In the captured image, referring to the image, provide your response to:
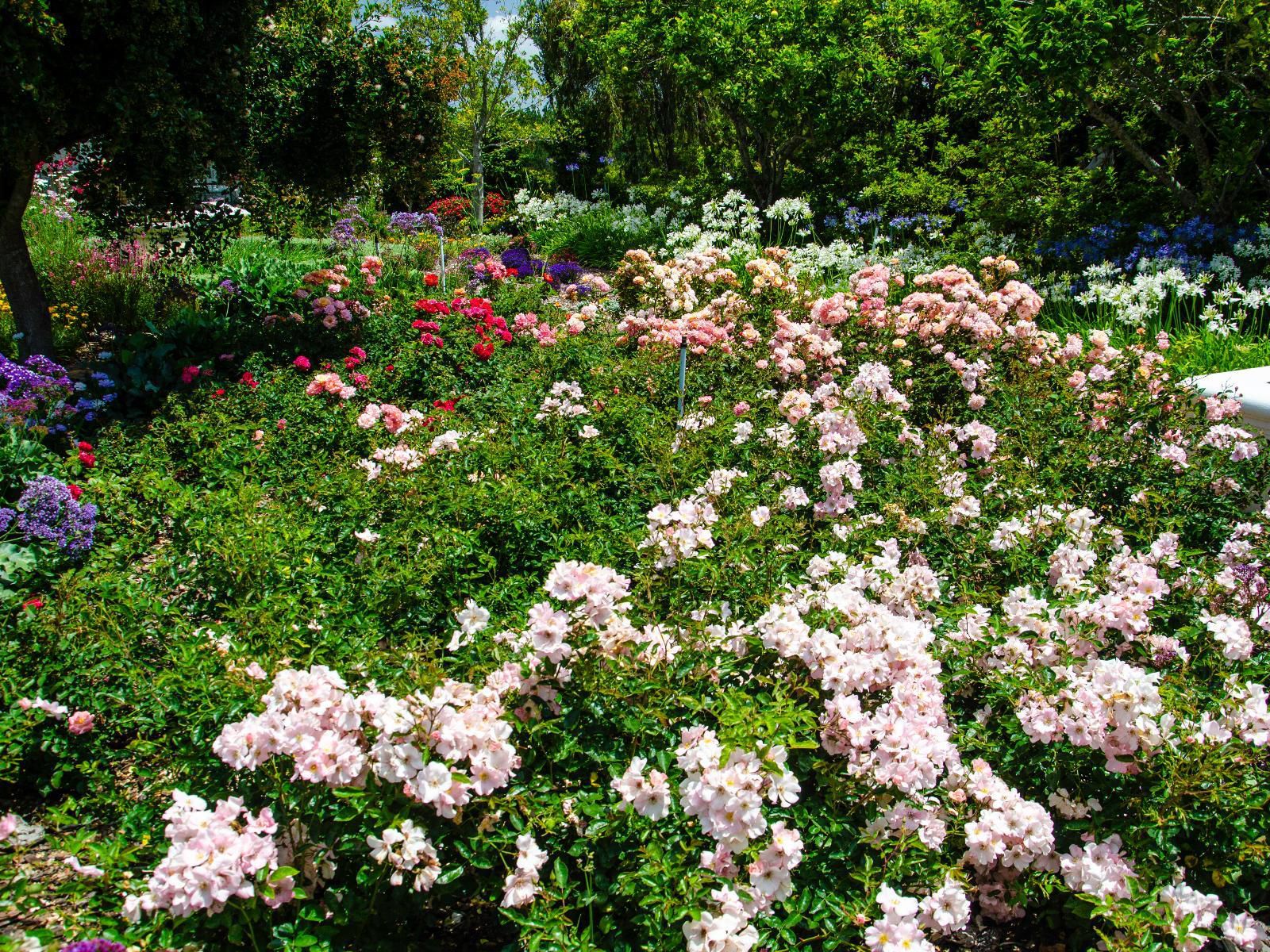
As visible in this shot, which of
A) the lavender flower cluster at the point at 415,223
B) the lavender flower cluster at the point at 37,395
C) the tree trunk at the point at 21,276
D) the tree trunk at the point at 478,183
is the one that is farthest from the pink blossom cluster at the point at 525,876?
the tree trunk at the point at 478,183

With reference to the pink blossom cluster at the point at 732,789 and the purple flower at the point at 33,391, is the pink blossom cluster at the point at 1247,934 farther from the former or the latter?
the purple flower at the point at 33,391

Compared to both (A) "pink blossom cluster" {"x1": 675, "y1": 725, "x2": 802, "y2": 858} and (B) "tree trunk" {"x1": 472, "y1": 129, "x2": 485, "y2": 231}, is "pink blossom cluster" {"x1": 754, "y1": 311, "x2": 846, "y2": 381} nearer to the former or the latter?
Result: (A) "pink blossom cluster" {"x1": 675, "y1": 725, "x2": 802, "y2": 858}

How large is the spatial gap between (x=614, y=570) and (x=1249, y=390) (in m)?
3.16

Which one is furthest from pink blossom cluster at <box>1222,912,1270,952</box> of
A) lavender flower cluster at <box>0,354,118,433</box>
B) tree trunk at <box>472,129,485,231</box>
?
tree trunk at <box>472,129,485,231</box>

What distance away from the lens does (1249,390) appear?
3801 mm

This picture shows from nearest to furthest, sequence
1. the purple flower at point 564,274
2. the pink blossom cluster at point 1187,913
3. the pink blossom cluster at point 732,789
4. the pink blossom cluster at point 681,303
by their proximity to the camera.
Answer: the pink blossom cluster at point 732,789 < the pink blossom cluster at point 1187,913 < the pink blossom cluster at point 681,303 < the purple flower at point 564,274

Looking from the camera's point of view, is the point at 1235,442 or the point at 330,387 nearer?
the point at 1235,442

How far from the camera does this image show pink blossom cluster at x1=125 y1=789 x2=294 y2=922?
1464mm

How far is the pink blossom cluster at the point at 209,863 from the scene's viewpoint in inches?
57.6

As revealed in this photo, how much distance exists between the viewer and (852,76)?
31.4 ft

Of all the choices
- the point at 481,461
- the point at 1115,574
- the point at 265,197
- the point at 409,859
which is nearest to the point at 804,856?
the point at 409,859

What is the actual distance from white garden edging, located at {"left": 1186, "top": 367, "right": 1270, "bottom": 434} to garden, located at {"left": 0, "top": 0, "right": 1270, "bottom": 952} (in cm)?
16

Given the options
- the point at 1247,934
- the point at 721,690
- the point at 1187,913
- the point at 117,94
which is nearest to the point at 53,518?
the point at 117,94

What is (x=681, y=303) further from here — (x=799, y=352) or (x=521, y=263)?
(x=521, y=263)
